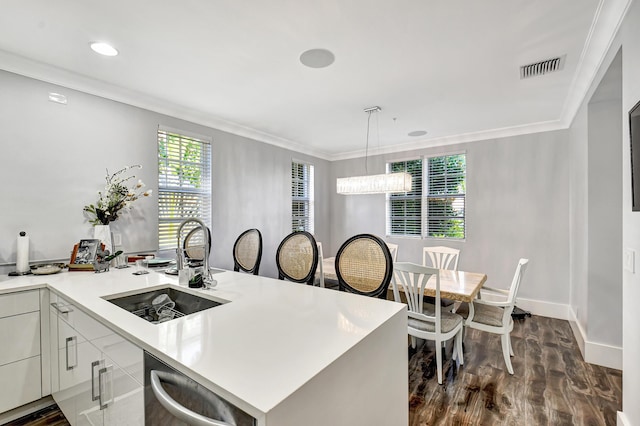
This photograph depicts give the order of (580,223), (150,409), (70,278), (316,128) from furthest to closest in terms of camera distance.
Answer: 1. (316,128)
2. (580,223)
3. (70,278)
4. (150,409)

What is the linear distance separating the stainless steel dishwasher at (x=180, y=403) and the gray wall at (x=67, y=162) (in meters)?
2.31

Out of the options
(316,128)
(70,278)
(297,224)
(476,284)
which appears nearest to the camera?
(70,278)

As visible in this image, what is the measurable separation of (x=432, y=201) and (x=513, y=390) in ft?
10.1

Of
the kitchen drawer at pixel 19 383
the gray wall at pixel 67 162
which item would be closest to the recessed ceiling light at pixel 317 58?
the gray wall at pixel 67 162

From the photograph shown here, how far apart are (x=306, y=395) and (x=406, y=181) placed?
3174mm

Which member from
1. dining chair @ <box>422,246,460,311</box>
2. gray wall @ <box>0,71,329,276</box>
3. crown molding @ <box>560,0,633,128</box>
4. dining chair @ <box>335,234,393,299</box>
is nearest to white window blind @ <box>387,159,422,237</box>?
dining chair @ <box>422,246,460,311</box>

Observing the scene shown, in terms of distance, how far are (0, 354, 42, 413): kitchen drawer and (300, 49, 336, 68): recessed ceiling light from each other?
114 inches

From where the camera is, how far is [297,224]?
210 inches

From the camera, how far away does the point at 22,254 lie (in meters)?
2.27

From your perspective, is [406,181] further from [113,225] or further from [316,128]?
[113,225]

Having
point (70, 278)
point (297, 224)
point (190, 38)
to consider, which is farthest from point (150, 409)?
point (297, 224)

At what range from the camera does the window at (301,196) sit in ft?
17.2

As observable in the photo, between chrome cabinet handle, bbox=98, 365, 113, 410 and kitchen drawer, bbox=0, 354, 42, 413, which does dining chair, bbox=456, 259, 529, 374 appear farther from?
kitchen drawer, bbox=0, 354, 42, 413

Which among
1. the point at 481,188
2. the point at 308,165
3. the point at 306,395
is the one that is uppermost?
the point at 308,165
